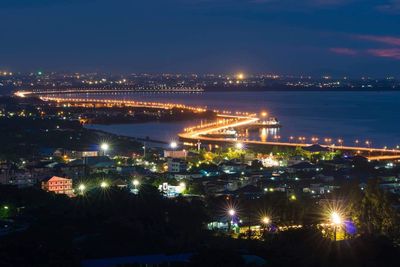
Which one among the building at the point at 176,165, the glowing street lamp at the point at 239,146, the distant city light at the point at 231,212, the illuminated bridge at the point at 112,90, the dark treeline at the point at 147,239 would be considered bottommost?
the dark treeline at the point at 147,239

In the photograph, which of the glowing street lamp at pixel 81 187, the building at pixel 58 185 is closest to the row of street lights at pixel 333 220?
the glowing street lamp at pixel 81 187

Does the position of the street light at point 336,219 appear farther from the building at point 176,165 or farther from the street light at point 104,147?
the street light at point 104,147

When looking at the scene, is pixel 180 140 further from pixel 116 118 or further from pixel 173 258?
pixel 173 258

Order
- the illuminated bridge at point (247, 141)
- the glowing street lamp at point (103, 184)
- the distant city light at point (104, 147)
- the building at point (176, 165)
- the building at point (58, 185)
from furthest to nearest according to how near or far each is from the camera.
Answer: the illuminated bridge at point (247, 141) < the distant city light at point (104, 147) < the building at point (176, 165) < the building at point (58, 185) < the glowing street lamp at point (103, 184)

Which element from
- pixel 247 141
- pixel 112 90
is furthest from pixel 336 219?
pixel 112 90

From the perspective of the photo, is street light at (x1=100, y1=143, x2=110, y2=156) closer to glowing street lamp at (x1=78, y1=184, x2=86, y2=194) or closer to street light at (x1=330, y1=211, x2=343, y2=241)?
glowing street lamp at (x1=78, y1=184, x2=86, y2=194)

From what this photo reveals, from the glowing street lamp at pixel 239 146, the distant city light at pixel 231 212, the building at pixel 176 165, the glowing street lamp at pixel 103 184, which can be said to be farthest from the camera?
the glowing street lamp at pixel 239 146

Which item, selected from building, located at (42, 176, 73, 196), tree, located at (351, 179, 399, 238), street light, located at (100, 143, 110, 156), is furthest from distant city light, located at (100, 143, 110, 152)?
tree, located at (351, 179, 399, 238)

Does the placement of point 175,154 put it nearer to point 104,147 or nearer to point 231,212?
point 104,147
